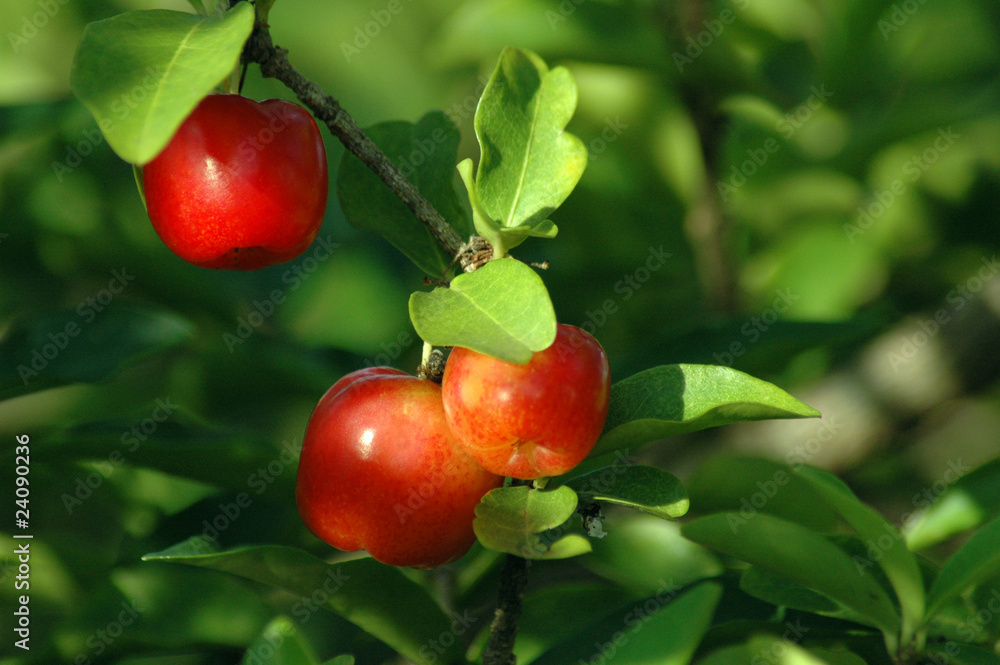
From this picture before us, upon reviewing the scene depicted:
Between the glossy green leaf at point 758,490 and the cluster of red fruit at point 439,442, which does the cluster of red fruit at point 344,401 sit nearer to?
the cluster of red fruit at point 439,442

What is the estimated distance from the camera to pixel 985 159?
1.51 meters

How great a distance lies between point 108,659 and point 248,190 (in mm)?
596

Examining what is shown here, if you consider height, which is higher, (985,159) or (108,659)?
(985,159)

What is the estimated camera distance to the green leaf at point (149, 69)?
0.51m

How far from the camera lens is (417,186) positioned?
779mm

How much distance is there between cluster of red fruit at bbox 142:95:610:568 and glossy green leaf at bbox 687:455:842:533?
0.40 meters

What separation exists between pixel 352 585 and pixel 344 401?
15 cm

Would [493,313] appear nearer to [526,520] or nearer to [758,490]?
[526,520]

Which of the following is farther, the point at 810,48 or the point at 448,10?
the point at 448,10

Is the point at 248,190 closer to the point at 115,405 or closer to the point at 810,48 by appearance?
the point at 115,405

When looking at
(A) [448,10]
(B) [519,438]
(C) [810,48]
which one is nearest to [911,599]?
(B) [519,438]

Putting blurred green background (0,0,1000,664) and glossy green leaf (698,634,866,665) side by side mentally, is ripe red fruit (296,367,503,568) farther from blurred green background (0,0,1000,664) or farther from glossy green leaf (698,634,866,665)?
blurred green background (0,0,1000,664)

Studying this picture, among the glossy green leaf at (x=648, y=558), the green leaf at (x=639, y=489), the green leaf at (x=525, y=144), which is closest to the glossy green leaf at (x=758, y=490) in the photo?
the glossy green leaf at (x=648, y=558)

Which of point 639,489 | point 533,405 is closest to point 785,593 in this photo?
point 639,489
